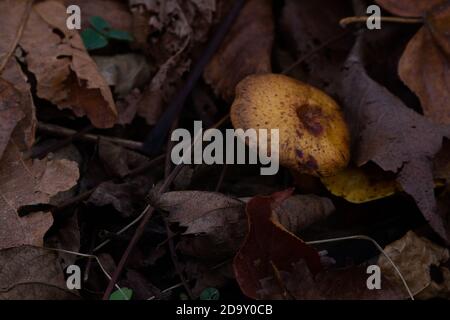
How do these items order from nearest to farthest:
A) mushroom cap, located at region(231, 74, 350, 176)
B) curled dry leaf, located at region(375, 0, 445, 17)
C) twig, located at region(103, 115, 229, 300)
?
twig, located at region(103, 115, 229, 300) < mushroom cap, located at region(231, 74, 350, 176) < curled dry leaf, located at region(375, 0, 445, 17)

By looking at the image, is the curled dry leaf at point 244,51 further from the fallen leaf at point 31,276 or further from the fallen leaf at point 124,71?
the fallen leaf at point 31,276

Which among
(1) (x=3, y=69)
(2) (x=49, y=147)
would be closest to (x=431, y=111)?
(2) (x=49, y=147)

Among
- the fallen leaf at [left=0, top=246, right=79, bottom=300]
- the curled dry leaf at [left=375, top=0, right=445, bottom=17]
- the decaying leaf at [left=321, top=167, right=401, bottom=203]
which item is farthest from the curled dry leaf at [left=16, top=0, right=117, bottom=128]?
the curled dry leaf at [left=375, top=0, right=445, bottom=17]

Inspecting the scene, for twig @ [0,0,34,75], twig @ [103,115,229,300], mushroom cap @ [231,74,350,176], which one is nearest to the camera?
twig @ [103,115,229,300]

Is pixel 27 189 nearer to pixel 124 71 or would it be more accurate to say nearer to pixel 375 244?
pixel 124 71

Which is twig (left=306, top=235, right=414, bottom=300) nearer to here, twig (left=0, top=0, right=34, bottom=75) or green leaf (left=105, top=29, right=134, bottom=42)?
green leaf (left=105, top=29, right=134, bottom=42)

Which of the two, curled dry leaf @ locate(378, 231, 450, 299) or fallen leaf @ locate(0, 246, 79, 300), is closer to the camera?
fallen leaf @ locate(0, 246, 79, 300)

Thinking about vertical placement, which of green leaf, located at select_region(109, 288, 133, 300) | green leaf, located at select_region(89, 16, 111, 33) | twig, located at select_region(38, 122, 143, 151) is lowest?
green leaf, located at select_region(109, 288, 133, 300)
